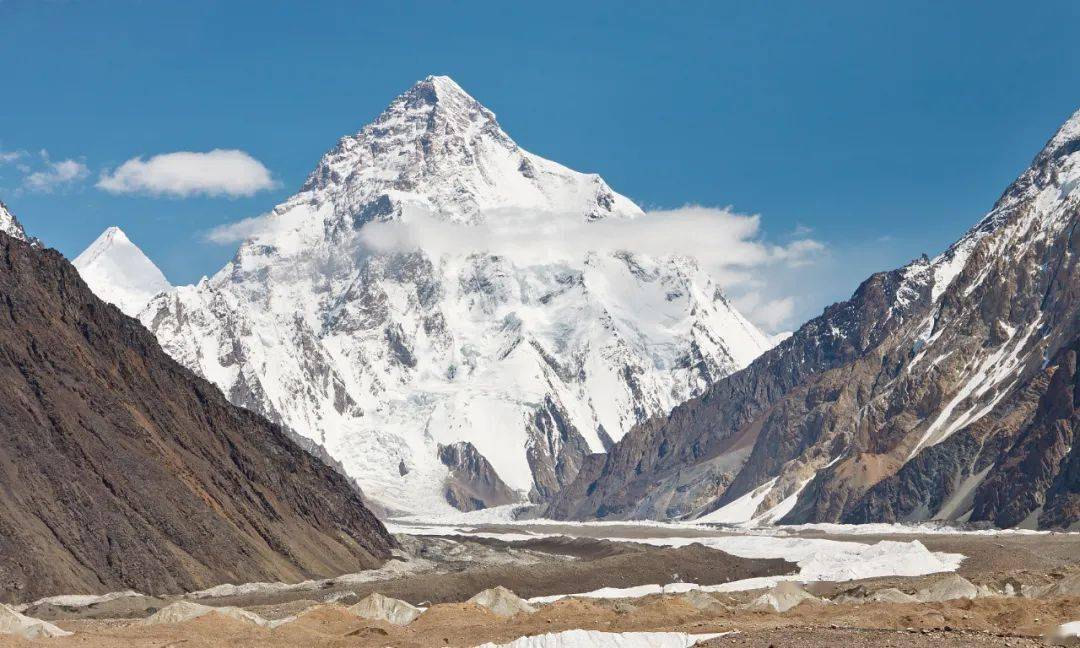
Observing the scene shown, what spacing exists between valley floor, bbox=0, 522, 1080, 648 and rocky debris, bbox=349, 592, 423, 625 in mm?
1736

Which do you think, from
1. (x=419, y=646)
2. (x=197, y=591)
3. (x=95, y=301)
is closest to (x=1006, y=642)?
(x=419, y=646)

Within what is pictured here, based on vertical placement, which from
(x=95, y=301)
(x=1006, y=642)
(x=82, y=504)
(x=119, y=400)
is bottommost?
(x=1006, y=642)

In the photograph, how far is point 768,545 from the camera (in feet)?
634

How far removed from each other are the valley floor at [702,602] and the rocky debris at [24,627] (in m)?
1.92

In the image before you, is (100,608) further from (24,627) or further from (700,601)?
(700,601)

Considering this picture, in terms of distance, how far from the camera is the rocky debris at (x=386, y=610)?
91.4 metres

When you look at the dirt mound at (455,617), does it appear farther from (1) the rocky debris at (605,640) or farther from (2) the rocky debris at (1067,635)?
(2) the rocky debris at (1067,635)

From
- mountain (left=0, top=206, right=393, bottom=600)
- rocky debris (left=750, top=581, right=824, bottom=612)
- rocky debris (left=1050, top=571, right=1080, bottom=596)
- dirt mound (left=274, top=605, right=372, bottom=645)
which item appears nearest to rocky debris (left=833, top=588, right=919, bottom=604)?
rocky debris (left=750, top=581, right=824, bottom=612)

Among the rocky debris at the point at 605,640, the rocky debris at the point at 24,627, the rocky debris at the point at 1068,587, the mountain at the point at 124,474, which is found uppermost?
the mountain at the point at 124,474

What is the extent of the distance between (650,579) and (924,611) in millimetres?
84417

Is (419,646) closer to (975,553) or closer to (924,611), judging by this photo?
(924,611)

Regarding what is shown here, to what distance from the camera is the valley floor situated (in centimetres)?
6222

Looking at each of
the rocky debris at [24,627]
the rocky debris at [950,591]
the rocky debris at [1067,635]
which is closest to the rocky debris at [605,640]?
the rocky debris at [1067,635]

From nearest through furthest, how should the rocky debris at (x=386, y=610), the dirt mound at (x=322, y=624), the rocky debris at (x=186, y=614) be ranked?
the dirt mound at (x=322, y=624) → the rocky debris at (x=186, y=614) → the rocky debris at (x=386, y=610)
